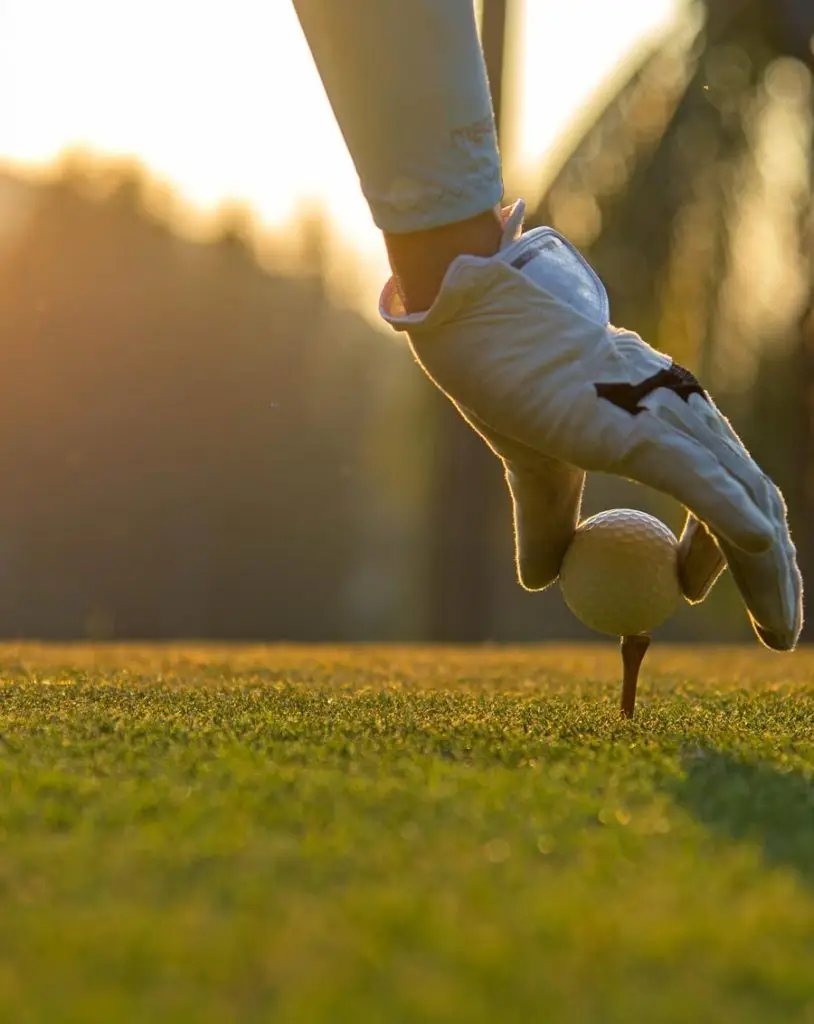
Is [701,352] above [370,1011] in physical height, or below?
above

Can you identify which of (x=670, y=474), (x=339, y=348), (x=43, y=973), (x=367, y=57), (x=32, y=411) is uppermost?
(x=339, y=348)

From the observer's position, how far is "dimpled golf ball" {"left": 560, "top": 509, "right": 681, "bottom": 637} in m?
2.15

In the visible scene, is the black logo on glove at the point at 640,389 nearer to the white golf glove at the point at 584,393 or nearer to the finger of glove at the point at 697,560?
the white golf glove at the point at 584,393

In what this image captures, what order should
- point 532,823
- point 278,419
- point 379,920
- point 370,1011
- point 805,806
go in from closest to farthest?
point 370,1011 → point 379,920 → point 532,823 → point 805,806 → point 278,419

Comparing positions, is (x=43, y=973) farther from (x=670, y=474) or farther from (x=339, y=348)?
(x=339, y=348)

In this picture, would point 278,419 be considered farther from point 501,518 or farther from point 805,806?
point 805,806

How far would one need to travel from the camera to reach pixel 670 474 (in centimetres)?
187

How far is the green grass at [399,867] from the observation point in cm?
82

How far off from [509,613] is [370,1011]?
20748mm

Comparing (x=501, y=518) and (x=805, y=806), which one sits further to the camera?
(x=501, y=518)

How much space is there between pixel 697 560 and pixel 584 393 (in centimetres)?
42

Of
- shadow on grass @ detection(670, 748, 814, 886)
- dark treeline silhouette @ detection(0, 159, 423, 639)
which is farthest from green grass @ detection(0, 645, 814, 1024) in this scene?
dark treeline silhouette @ detection(0, 159, 423, 639)

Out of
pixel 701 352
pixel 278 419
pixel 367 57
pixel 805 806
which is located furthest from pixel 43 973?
pixel 278 419

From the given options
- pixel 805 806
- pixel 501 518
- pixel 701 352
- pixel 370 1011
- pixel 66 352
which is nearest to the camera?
pixel 370 1011
